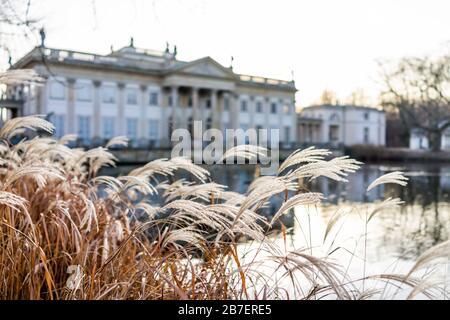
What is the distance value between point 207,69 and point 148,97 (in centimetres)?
481

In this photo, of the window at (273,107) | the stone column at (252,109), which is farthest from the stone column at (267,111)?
the stone column at (252,109)

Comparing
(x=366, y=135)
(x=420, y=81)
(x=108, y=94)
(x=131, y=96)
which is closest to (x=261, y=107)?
(x=366, y=135)

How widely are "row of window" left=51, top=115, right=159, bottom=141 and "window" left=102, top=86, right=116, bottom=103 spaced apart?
1234mm

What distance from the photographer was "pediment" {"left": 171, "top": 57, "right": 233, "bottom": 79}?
3300cm

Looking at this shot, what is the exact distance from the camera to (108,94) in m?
31.6

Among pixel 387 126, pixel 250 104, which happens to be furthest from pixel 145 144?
pixel 387 126

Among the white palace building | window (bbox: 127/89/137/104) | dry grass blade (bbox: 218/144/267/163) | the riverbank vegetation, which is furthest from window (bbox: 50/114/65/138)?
dry grass blade (bbox: 218/144/267/163)

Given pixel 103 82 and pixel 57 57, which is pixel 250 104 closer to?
pixel 103 82

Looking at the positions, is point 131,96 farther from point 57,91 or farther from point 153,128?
point 57,91

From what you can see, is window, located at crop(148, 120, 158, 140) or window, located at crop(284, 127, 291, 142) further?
window, located at crop(284, 127, 291, 142)

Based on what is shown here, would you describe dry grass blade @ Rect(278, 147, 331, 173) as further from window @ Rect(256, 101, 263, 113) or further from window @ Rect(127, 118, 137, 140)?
window @ Rect(256, 101, 263, 113)

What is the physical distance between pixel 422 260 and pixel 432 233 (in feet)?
18.6

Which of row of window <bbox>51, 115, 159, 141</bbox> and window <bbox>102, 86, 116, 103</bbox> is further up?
window <bbox>102, 86, 116, 103</bbox>

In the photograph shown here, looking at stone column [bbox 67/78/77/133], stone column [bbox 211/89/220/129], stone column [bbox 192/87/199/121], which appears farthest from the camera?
stone column [bbox 211/89/220/129]
